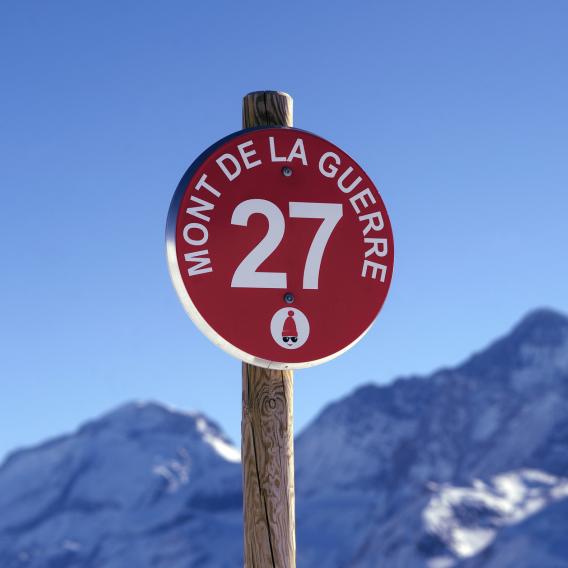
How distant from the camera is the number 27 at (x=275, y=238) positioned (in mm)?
6586

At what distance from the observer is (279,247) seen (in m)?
→ 6.68

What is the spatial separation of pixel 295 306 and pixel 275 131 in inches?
43.7

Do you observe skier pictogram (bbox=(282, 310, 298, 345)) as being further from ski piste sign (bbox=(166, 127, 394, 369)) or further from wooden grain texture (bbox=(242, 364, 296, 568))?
wooden grain texture (bbox=(242, 364, 296, 568))

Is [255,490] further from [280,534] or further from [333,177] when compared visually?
[333,177]

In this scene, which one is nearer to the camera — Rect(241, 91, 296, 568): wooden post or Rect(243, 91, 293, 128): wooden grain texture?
Rect(241, 91, 296, 568): wooden post

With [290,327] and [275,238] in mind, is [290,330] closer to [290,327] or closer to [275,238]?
[290,327]

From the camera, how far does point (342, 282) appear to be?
685 cm

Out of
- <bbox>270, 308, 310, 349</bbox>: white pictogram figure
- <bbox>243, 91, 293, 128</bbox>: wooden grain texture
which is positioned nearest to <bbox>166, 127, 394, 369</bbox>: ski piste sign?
<bbox>270, 308, 310, 349</bbox>: white pictogram figure

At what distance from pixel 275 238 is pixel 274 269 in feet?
0.62

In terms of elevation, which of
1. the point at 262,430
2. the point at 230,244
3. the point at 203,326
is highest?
the point at 230,244

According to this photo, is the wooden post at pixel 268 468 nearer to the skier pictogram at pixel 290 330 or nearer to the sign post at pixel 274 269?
the sign post at pixel 274 269

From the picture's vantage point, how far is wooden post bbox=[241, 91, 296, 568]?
6629 mm

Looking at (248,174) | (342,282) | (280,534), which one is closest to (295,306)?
(342,282)

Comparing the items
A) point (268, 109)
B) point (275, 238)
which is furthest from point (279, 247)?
point (268, 109)
